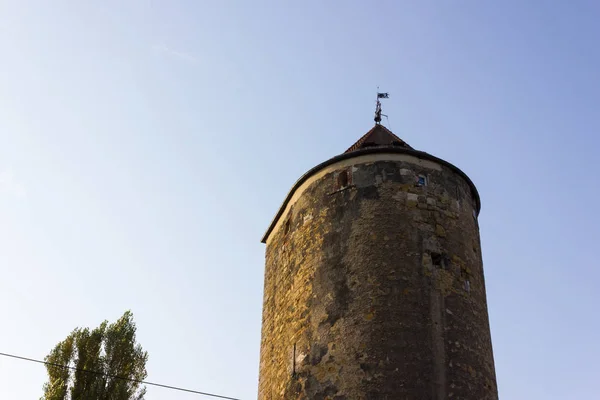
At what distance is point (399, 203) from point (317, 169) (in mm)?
1961

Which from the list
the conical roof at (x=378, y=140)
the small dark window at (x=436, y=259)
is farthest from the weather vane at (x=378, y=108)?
the small dark window at (x=436, y=259)

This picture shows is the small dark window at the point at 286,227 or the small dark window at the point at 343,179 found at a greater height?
the small dark window at the point at 343,179

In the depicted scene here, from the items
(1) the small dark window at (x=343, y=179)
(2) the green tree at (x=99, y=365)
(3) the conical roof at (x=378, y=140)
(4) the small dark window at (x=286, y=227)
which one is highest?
(3) the conical roof at (x=378, y=140)

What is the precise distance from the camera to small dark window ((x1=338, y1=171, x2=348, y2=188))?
11794 mm

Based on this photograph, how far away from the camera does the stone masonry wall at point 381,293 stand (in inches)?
384

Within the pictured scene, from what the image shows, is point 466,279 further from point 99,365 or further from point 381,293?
point 99,365

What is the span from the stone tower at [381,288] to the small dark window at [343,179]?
2 cm

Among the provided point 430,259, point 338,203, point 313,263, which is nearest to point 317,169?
point 338,203

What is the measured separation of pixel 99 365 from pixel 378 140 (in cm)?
809

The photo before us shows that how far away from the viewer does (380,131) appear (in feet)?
46.7

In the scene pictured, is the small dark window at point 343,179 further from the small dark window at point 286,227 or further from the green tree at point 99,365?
the green tree at point 99,365

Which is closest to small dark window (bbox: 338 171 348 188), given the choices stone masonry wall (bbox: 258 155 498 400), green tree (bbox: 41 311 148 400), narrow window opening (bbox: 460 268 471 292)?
stone masonry wall (bbox: 258 155 498 400)

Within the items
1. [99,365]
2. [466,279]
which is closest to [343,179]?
[466,279]

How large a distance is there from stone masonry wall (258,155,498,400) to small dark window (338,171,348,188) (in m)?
0.02
